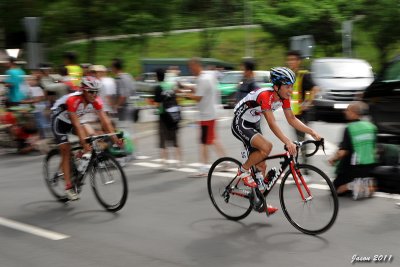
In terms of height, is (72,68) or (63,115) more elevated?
(72,68)

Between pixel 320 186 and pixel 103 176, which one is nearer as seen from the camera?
pixel 320 186

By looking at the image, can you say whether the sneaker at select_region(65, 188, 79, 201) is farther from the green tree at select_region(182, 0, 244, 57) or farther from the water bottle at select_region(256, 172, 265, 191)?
the green tree at select_region(182, 0, 244, 57)

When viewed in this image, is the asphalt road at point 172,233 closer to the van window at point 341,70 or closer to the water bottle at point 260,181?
the water bottle at point 260,181

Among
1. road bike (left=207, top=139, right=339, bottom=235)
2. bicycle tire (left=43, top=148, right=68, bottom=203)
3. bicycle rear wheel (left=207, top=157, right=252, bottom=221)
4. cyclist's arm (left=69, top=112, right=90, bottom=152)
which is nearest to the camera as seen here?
road bike (left=207, top=139, right=339, bottom=235)

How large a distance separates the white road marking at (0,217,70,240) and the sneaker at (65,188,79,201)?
831mm

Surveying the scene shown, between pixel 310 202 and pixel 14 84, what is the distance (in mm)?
8956

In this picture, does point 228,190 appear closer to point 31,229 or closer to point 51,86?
point 31,229

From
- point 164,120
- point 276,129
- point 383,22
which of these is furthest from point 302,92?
point 383,22

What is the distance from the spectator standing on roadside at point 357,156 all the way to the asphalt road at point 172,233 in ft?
0.60

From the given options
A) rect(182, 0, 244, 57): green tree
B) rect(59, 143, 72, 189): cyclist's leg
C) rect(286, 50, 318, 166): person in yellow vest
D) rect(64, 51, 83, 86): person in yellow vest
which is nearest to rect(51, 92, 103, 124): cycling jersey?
rect(59, 143, 72, 189): cyclist's leg

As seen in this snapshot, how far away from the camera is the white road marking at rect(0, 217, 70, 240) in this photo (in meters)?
6.21

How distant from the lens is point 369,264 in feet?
16.3

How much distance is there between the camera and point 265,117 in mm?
5996

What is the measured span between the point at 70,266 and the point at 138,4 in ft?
94.6
